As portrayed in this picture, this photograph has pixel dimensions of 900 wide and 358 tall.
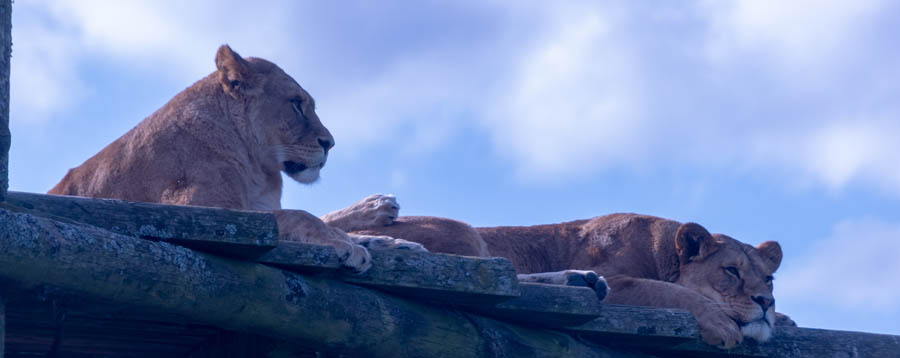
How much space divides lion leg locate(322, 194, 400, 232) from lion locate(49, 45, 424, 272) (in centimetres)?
2

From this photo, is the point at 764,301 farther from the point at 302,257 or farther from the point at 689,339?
the point at 302,257

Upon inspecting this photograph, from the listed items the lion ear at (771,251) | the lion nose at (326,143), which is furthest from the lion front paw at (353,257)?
the lion ear at (771,251)

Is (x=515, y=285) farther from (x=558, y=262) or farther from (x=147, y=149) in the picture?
(x=558, y=262)

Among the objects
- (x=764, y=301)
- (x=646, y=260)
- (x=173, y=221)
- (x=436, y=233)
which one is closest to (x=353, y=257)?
(x=173, y=221)


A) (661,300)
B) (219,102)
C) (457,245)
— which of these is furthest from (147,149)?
(661,300)

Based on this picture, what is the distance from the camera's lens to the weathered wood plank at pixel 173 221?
3.85m

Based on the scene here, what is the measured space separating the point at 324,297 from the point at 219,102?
2526 millimetres

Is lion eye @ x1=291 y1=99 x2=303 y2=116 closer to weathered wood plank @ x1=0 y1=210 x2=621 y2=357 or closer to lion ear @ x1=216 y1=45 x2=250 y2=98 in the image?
lion ear @ x1=216 y1=45 x2=250 y2=98

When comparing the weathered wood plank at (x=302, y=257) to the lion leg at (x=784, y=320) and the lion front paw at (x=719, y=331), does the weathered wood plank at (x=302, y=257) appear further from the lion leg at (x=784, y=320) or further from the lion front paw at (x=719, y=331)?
the lion leg at (x=784, y=320)

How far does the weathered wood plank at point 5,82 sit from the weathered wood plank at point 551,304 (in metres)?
2.15

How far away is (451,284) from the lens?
4758 mm

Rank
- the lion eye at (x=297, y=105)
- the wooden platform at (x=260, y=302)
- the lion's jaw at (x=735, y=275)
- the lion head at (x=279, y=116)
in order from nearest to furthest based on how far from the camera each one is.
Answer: the wooden platform at (x=260, y=302), the lion head at (x=279, y=116), the lion eye at (x=297, y=105), the lion's jaw at (x=735, y=275)

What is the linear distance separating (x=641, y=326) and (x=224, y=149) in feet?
7.74

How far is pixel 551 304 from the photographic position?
5.22 meters
